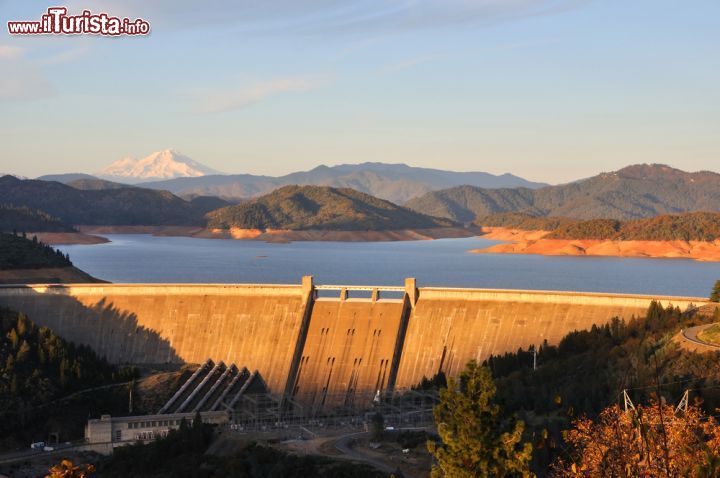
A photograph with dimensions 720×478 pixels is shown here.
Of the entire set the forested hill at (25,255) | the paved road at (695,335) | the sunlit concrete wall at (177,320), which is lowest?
the sunlit concrete wall at (177,320)

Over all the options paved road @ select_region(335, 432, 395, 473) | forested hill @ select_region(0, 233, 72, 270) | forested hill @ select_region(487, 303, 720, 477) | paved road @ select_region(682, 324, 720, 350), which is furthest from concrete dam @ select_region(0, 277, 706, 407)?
forested hill @ select_region(0, 233, 72, 270)

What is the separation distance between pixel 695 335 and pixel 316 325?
3052 cm

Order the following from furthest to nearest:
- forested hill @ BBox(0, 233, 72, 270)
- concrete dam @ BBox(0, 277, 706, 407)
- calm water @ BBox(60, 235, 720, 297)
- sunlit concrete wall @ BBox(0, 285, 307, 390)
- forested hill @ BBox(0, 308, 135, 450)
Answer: calm water @ BBox(60, 235, 720, 297) → forested hill @ BBox(0, 233, 72, 270) → sunlit concrete wall @ BBox(0, 285, 307, 390) → concrete dam @ BBox(0, 277, 706, 407) → forested hill @ BBox(0, 308, 135, 450)

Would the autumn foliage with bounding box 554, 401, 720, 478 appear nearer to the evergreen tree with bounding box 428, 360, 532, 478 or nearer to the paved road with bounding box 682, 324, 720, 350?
the evergreen tree with bounding box 428, 360, 532, 478

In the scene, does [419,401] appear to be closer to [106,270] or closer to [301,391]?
[301,391]

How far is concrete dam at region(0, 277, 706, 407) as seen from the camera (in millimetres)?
78750

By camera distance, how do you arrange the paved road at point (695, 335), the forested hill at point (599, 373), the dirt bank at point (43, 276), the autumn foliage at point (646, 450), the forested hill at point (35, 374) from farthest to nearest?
the dirt bank at point (43, 276)
the forested hill at point (35, 374)
the paved road at point (695, 335)
the forested hill at point (599, 373)
the autumn foliage at point (646, 450)

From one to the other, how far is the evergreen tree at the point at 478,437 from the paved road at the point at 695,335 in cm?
3284

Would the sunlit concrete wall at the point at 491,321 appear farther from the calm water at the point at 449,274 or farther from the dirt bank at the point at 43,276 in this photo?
the calm water at the point at 449,274

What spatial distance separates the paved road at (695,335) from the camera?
62156mm

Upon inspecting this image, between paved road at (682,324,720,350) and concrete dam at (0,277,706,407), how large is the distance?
7.14 m

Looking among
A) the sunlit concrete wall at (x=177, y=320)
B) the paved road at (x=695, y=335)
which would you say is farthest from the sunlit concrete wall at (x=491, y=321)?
the sunlit concrete wall at (x=177, y=320)

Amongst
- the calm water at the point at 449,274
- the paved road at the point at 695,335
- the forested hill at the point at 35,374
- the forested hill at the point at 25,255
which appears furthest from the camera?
the calm water at the point at 449,274

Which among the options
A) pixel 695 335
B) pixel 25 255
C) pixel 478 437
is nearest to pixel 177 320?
pixel 25 255
